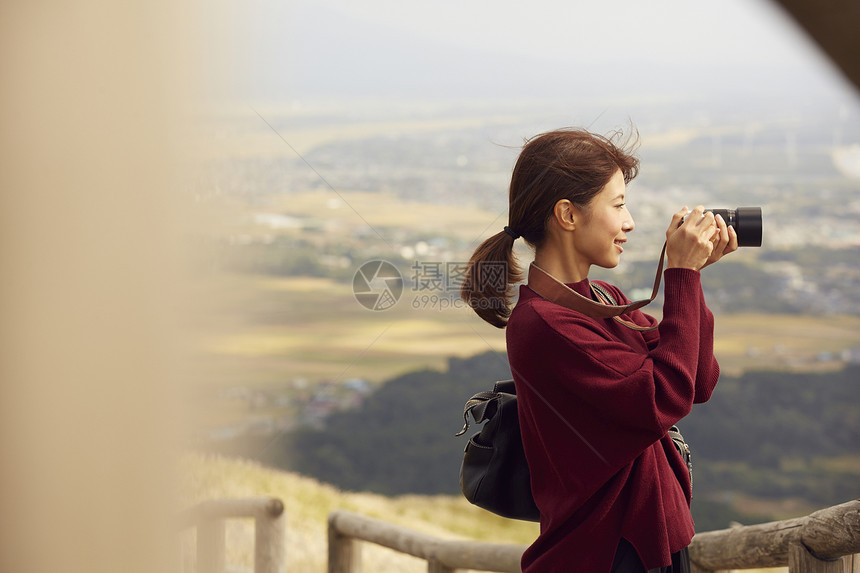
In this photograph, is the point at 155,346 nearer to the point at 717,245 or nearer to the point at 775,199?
the point at 717,245

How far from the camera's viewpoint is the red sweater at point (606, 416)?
74cm

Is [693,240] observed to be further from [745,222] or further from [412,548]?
[412,548]

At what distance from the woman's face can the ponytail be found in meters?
0.08

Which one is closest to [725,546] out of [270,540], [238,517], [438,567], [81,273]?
[438,567]

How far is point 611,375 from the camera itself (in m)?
0.75

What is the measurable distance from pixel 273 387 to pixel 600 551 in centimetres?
538

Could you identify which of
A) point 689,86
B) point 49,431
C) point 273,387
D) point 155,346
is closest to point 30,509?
point 49,431

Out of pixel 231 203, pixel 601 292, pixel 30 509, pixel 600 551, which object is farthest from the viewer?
pixel 231 203

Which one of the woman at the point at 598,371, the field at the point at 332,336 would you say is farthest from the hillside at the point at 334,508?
the woman at the point at 598,371

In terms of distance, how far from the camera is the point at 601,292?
2.96 feet

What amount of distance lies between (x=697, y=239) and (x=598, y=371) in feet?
0.54

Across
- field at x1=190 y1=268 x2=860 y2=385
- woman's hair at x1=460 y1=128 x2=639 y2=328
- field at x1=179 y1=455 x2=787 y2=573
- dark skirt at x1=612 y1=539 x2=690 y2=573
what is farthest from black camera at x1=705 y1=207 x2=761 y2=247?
field at x1=190 y1=268 x2=860 y2=385

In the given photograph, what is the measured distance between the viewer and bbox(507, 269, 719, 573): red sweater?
0.74 meters

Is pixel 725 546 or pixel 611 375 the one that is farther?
pixel 725 546
